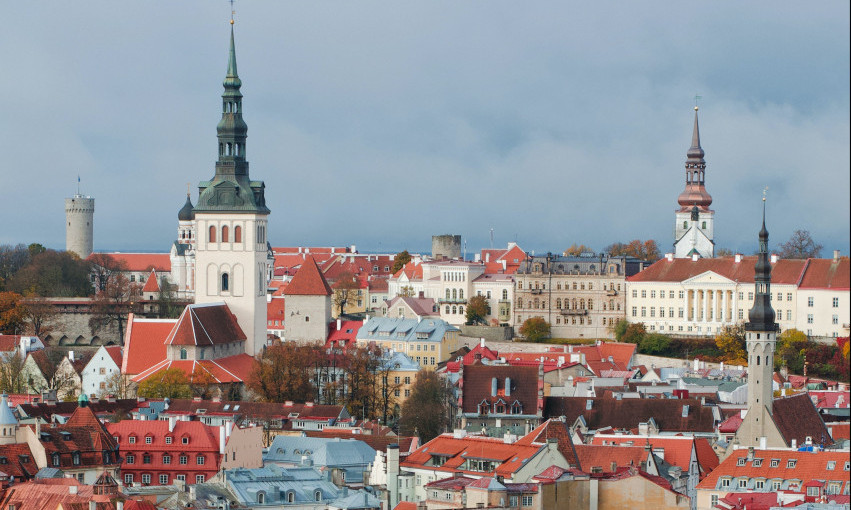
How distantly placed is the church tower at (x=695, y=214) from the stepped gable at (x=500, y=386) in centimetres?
4183

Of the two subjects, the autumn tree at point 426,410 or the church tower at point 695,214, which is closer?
the autumn tree at point 426,410

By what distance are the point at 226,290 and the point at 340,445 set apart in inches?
1260

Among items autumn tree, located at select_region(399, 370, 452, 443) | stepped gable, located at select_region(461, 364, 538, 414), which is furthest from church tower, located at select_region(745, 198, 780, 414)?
autumn tree, located at select_region(399, 370, 452, 443)

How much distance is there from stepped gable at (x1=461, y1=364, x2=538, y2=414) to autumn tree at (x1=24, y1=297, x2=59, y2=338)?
35391 mm

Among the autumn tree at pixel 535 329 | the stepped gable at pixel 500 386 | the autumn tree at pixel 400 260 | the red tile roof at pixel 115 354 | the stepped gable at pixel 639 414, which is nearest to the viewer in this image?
the stepped gable at pixel 639 414

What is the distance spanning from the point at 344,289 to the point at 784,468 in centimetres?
6488

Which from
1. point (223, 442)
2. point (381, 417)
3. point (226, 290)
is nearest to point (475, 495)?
point (223, 442)

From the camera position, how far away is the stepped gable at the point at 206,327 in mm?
82500

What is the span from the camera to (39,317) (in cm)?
10088

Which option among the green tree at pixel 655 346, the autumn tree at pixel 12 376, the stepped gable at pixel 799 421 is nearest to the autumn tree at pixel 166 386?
the autumn tree at pixel 12 376

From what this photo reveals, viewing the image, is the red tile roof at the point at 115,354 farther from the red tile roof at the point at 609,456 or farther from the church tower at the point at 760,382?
the red tile roof at the point at 609,456

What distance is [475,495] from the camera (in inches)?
1843

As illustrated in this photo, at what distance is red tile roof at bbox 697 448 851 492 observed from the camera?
51.2 meters

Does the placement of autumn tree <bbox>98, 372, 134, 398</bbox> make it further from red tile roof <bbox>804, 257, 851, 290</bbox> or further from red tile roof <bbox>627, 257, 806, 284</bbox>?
red tile roof <bbox>804, 257, 851, 290</bbox>
